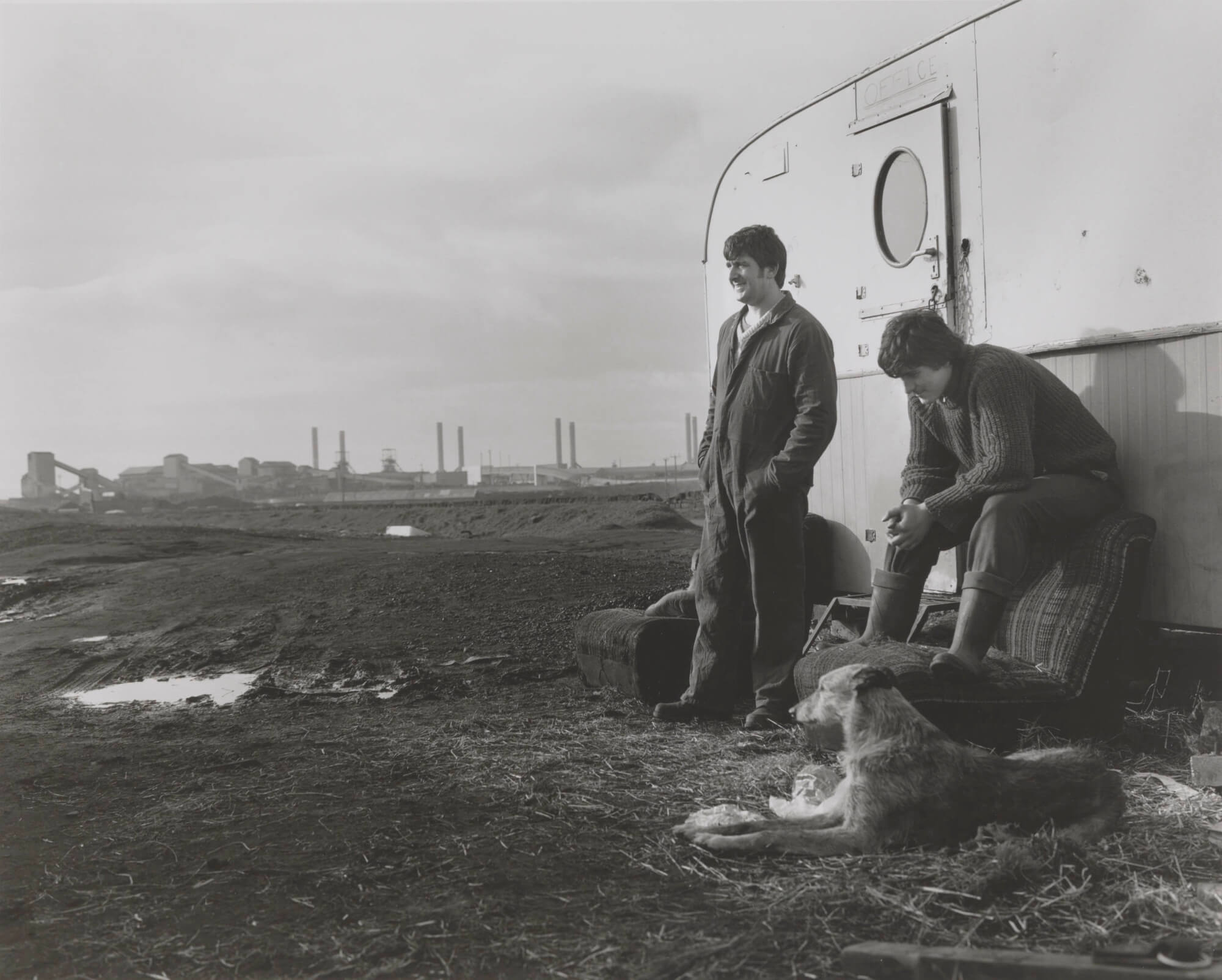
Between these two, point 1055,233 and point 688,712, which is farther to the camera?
point 688,712

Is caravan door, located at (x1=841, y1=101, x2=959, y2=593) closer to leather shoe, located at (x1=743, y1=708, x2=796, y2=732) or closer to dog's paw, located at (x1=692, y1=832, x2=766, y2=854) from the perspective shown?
leather shoe, located at (x1=743, y1=708, x2=796, y2=732)

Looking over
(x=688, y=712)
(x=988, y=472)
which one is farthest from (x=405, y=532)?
(x=988, y=472)

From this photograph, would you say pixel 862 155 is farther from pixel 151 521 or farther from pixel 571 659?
pixel 151 521

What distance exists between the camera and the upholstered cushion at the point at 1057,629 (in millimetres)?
4199

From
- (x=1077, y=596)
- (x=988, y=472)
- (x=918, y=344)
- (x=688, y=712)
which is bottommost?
(x=688, y=712)

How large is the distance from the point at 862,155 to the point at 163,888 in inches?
192

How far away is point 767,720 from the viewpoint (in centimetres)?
522

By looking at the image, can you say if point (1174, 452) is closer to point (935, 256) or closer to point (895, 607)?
point (895, 607)

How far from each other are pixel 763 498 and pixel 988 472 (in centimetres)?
115

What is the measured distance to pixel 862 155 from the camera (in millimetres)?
5895

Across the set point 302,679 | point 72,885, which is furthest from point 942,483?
point 302,679

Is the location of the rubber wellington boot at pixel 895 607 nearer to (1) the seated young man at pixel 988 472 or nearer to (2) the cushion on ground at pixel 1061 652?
(1) the seated young man at pixel 988 472

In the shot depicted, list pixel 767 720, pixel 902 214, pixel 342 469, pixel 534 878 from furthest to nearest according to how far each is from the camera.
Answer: pixel 342 469 < pixel 902 214 < pixel 767 720 < pixel 534 878

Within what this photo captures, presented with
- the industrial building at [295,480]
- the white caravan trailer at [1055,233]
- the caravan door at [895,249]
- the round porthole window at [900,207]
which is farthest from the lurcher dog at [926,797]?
the industrial building at [295,480]
